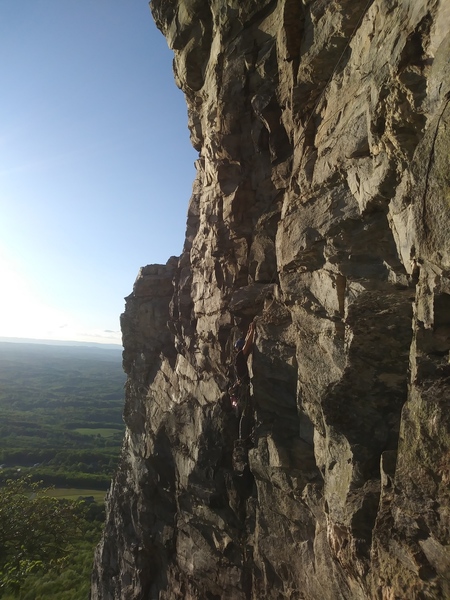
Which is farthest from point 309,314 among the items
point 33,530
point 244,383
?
point 33,530

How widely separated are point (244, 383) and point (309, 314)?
4.36 metres

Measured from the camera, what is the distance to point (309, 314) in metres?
11.0

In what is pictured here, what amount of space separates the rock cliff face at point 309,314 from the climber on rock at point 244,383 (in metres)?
0.69

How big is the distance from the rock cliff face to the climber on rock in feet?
2.26

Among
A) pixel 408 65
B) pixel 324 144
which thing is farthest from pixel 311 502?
pixel 408 65

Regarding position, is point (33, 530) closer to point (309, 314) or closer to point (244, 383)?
point (244, 383)

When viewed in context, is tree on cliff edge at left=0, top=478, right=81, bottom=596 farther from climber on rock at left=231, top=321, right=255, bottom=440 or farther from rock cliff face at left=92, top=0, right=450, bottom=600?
climber on rock at left=231, top=321, right=255, bottom=440

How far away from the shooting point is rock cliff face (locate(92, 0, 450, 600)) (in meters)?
6.97

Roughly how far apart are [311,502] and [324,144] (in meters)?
9.91

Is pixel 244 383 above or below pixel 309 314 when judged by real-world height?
below

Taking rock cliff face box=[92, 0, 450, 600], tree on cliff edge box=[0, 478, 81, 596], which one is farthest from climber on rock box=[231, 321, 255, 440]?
tree on cliff edge box=[0, 478, 81, 596]

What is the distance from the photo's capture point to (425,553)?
678 centimetres

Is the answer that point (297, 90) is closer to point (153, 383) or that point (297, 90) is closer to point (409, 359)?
point (409, 359)

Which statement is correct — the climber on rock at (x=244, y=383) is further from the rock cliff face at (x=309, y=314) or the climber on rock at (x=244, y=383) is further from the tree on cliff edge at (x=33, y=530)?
the tree on cliff edge at (x=33, y=530)
